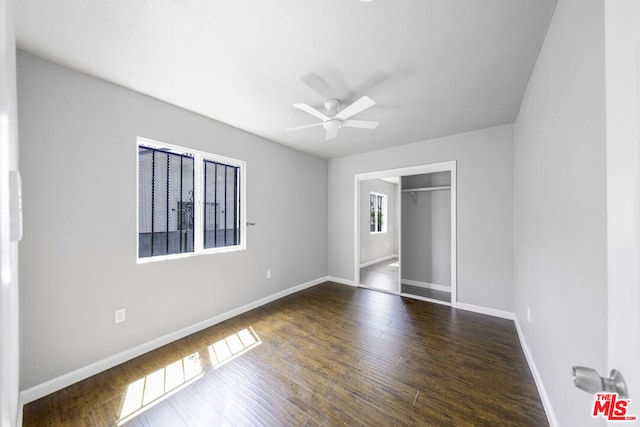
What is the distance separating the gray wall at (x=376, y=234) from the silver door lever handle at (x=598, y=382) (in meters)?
5.09

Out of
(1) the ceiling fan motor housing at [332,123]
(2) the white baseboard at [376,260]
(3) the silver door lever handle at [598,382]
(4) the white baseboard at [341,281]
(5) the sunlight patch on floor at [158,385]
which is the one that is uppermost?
(1) the ceiling fan motor housing at [332,123]

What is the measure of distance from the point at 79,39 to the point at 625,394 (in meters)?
3.00

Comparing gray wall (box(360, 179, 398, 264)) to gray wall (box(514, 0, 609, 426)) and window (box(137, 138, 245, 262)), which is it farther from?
gray wall (box(514, 0, 609, 426))

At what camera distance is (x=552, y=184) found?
5.01 ft

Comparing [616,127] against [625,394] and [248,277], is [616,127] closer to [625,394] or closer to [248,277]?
[625,394]

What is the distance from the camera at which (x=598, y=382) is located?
53 centimetres

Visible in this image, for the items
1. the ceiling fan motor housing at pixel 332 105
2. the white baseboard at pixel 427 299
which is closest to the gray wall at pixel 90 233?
the ceiling fan motor housing at pixel 332 105

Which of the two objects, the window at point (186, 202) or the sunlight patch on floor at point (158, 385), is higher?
the window at point (186, 202)

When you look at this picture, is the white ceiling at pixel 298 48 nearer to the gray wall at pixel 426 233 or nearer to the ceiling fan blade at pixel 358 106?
the ceiling fan blade at pixel 358 106

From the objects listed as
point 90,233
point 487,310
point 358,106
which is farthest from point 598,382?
point 487,310

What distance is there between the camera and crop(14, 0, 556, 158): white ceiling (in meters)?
1.47

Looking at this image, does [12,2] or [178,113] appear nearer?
[12,2]

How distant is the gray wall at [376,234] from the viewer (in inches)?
235

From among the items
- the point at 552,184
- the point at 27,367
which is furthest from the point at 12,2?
the point at 552,184
